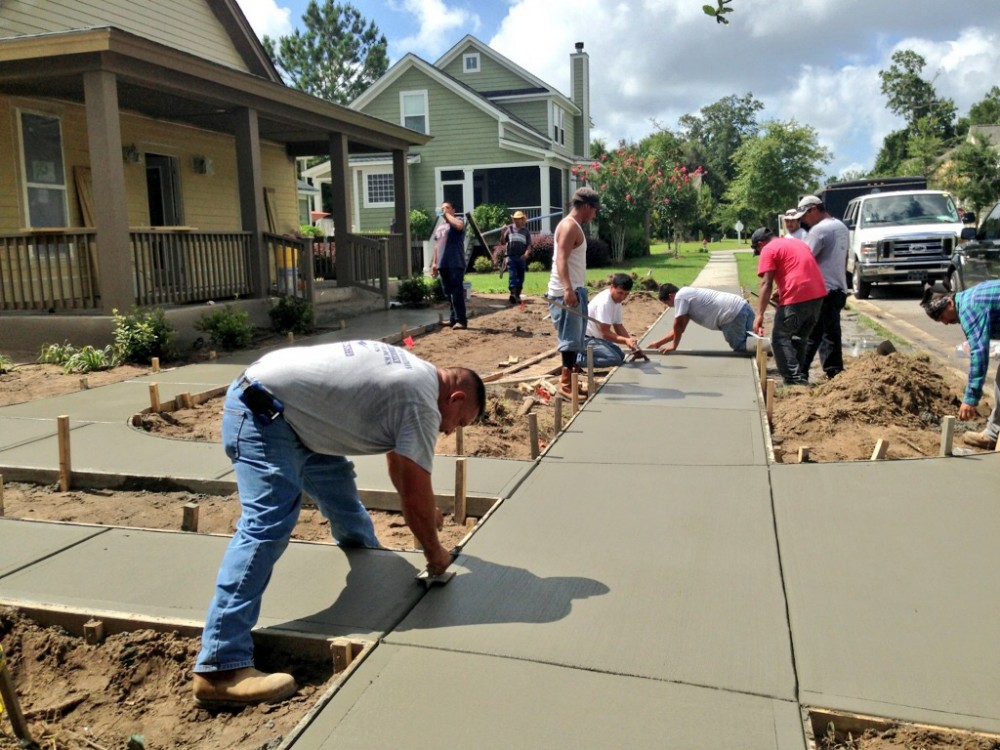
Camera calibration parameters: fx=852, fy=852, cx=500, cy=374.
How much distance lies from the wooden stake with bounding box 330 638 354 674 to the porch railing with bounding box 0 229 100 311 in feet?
30.1

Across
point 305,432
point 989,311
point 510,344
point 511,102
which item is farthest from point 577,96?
point 305,432

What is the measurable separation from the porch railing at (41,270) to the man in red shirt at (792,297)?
8.29 metres

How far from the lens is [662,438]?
648 centimetres

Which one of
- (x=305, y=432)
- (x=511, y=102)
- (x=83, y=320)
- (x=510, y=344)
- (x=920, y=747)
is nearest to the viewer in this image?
(x=920, y=747)

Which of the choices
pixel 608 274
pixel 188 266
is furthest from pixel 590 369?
pixel 608 274

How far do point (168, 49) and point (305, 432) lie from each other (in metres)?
9.40

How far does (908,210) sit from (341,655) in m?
19.1

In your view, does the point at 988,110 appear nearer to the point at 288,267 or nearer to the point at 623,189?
the point at 623,189

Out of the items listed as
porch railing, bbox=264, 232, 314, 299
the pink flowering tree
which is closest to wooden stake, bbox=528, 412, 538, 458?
porch railing, bbox=264, 232, 314, 299

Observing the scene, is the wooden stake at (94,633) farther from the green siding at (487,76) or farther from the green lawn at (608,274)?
the green siding at (487,76)

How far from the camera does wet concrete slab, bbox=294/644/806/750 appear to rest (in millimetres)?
2629

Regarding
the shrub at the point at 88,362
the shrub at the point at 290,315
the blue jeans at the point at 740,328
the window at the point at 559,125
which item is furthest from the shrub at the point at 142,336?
the window at the point at 559,125

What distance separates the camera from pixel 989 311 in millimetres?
5730

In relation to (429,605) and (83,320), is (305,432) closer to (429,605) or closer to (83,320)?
(429,605)
